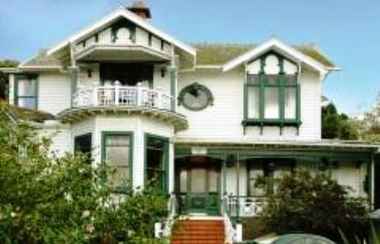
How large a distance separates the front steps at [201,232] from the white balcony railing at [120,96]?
14.9ft

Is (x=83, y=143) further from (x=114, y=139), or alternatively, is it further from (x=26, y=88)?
(x=26, y=88)

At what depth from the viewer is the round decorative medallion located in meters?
40.2

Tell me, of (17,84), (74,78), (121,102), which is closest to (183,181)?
(121,102)

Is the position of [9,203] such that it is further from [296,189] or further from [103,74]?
[103,74]

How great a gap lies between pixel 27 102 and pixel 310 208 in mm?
13442

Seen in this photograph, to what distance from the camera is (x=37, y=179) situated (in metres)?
22.3

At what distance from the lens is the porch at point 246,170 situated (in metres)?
38.6

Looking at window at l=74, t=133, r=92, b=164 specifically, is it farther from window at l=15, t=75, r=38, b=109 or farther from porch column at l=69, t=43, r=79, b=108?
window at l=15, t=75, r=38, b=109

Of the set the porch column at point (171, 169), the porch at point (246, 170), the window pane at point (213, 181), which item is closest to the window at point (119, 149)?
the porch column at point (171, 169)

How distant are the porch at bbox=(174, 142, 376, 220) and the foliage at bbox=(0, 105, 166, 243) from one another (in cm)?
1547

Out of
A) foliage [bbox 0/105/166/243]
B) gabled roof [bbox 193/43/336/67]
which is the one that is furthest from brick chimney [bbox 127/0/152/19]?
foliage [bbox 0/105/166/243]

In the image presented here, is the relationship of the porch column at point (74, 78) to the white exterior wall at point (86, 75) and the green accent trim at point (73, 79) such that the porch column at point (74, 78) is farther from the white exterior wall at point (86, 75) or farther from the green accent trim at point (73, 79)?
the white exterior wall at point (86, 75)

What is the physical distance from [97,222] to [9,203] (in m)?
1.98

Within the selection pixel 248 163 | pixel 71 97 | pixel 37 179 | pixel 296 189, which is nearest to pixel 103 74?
pixel 71 97
